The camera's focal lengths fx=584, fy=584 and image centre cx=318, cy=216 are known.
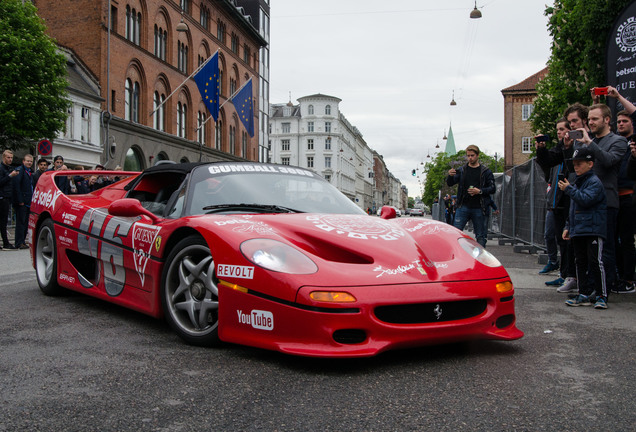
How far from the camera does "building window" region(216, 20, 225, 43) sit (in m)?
45.2

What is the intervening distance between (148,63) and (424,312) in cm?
3381

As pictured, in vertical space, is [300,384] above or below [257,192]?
below

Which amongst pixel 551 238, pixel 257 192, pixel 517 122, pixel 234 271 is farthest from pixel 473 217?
pixel 517 122

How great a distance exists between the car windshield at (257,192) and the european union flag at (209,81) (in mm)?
23392

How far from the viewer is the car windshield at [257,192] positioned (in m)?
4.00

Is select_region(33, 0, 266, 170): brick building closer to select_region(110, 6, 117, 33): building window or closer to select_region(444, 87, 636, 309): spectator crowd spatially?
select_region(110, 6, 117, 33): building window

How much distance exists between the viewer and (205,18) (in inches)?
1694

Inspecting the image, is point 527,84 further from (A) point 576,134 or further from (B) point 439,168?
(A) point 576,134

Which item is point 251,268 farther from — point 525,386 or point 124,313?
point 124,313

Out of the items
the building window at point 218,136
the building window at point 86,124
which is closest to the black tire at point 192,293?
the building window at point 86,124

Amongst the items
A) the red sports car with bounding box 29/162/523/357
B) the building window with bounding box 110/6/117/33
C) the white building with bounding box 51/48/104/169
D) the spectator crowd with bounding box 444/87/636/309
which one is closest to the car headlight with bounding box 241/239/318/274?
the red sports car with bounding box 29/162/523/357

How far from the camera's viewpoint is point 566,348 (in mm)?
3566

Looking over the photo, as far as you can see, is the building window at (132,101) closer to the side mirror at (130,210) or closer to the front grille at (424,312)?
the side mirror at (130,210)

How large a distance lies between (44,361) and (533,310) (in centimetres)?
377
